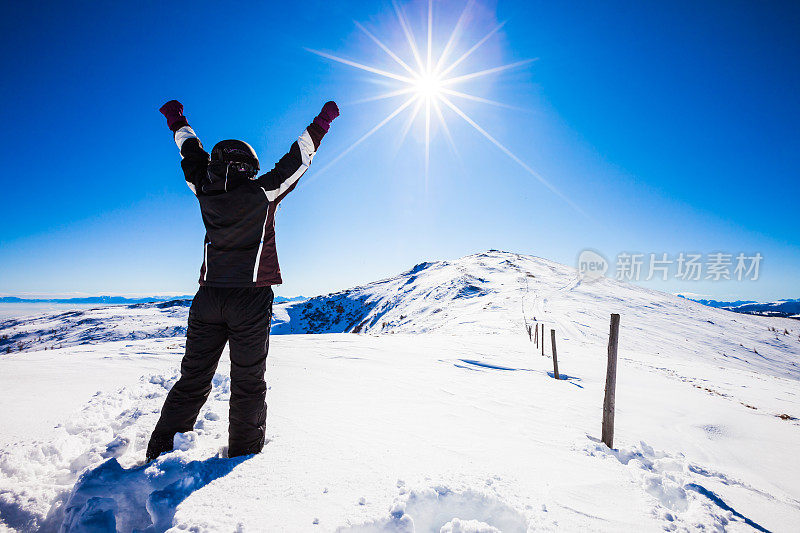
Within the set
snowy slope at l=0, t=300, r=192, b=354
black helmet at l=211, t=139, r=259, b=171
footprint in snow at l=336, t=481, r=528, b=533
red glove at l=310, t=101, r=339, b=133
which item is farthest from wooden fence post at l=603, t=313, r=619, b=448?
snowy slope at l=0, t=300, r=192, b=354

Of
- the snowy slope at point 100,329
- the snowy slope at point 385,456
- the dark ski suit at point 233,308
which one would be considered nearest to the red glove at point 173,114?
the dark ski suit at point 233,308

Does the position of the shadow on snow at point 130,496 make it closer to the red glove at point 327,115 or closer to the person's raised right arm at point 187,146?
the person's raised right arm at point 187,146

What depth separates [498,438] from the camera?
3121 millimetres

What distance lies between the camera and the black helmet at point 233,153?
2.34m

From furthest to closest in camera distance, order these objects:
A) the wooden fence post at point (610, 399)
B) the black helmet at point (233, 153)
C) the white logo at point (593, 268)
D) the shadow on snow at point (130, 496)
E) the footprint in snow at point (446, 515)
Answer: the white logo at point (593, 268) → the wooden fence post at point (610, 399) → the black helmet at point (233, 153) → the footprint in snow at point (446, 515) → the shadow on snow at point (130, 496)

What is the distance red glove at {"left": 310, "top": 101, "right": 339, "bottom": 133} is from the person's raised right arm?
3.15 feet

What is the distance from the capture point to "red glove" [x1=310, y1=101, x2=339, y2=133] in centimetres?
268

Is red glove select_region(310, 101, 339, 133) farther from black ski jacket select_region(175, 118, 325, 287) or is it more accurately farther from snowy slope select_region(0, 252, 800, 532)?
snowy slope select_region(0, 252, 800, 532)

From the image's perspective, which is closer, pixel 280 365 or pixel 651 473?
pixel 651 473

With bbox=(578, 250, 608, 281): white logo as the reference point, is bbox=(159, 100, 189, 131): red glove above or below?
below

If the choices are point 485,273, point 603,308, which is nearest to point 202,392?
point 603,308

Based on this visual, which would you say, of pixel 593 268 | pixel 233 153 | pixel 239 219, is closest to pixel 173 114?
pixel 233 153

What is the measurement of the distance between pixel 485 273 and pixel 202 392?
162ft

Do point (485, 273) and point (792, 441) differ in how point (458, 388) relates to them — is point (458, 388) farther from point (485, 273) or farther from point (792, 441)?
point (485, 273)
